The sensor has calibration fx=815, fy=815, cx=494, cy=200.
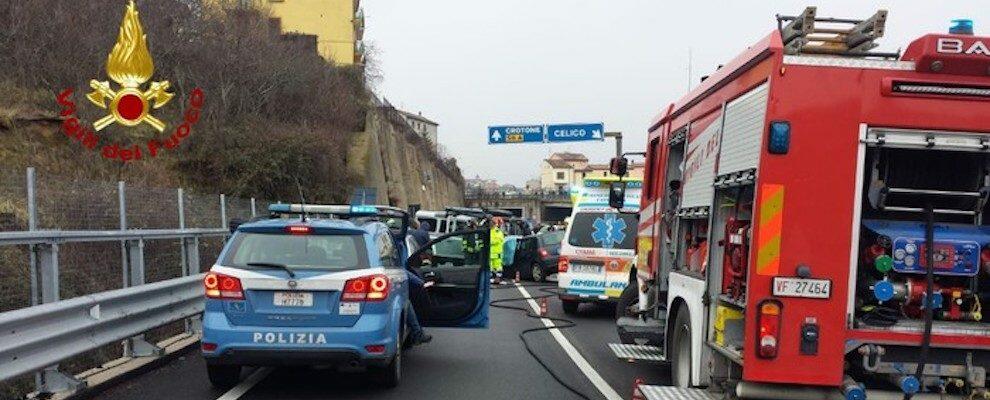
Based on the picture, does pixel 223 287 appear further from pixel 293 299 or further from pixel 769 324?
pixel 769 324

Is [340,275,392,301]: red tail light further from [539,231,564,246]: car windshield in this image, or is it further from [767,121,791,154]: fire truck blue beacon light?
[539,231,564,246]: car windshield

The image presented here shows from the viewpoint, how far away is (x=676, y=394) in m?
5.82

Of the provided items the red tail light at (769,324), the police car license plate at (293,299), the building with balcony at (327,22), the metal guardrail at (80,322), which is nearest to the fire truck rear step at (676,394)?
the red tail light at (769,324)

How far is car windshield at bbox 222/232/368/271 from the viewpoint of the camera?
7.20 metres

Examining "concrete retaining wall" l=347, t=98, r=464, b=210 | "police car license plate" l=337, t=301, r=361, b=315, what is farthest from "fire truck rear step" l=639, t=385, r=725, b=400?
"concrete retaining wall" l=347, t=98, r=464, b=210

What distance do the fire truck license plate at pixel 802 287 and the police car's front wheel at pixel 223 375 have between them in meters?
4.88

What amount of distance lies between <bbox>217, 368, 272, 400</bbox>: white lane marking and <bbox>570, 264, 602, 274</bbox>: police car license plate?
6514 millimetres

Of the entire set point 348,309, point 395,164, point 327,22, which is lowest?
point 348,309

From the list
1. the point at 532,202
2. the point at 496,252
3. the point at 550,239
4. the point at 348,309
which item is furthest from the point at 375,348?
the point at 532,202

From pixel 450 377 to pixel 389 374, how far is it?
944 millimetres

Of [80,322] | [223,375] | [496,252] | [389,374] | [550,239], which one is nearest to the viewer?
[80,322]

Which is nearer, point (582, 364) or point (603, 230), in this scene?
point (582, 364)

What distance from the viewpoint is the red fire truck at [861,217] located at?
16.0ft

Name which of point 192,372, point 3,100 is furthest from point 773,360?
point 3,100
